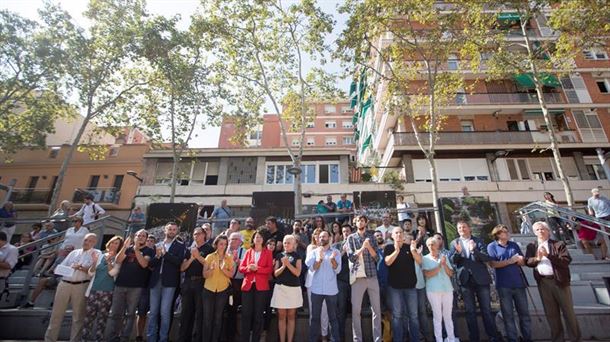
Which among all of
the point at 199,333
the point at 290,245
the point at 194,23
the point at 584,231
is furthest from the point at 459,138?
the point at 199,333

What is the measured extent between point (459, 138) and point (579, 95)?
33.9ft

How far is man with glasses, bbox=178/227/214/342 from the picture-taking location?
4.59 m

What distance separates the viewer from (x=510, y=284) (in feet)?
14.8

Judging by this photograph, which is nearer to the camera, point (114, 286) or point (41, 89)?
point (114, 286)

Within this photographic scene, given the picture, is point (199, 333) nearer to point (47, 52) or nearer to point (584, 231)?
point (584, 231)

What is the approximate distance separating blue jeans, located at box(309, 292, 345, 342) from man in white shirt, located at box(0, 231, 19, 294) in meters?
5.67

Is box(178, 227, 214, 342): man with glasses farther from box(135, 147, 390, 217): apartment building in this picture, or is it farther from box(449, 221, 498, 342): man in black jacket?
box(135, 147, 390, 217): apartment building

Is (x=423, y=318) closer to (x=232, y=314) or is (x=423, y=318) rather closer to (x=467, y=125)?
(x=232, y=314)

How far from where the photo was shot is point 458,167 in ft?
66.3

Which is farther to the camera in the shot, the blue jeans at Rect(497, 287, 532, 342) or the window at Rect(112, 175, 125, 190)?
the window at Rect(112, 175, 125, 190)

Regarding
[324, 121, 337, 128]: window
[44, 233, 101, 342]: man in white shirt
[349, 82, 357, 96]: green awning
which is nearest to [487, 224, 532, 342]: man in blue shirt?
[44, 233, 101, 342]: man in white shirt

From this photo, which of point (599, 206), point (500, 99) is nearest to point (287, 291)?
point (599, 206)

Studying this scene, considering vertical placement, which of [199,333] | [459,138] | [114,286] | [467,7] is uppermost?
[467,7]

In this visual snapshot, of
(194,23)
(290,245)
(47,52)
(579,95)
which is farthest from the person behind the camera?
(579,95)
